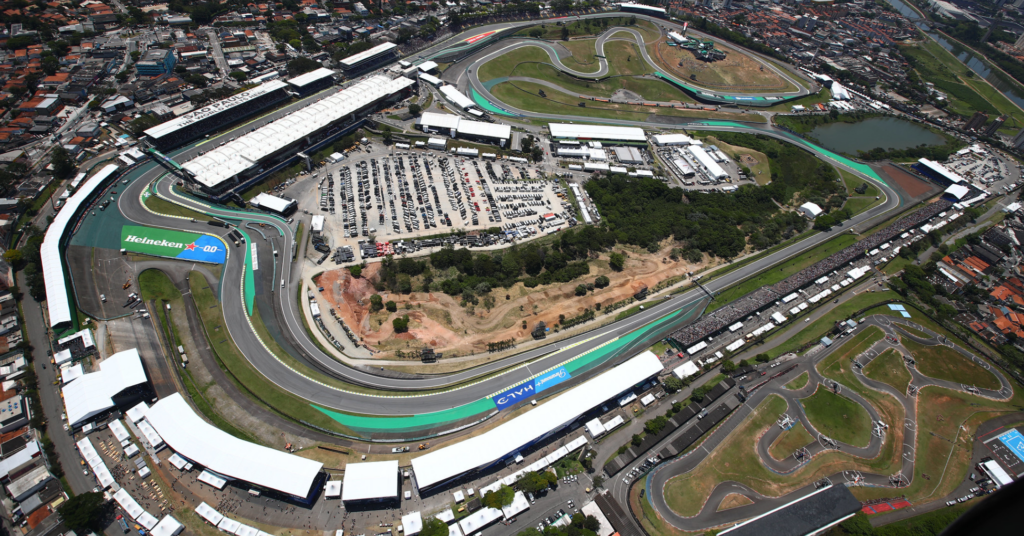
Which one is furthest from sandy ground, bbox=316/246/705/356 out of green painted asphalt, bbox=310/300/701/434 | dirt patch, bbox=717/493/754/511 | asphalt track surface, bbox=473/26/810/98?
asphalt track surface, bbox=473/26/810/98

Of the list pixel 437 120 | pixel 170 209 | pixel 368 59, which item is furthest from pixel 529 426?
pixel 368 59

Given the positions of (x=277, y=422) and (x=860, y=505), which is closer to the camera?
(x=860, y=505)

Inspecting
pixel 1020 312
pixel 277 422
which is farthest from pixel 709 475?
pixel 1020 312

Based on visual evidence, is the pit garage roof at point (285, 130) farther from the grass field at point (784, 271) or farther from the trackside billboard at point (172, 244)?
the grass field at point (784, 271)

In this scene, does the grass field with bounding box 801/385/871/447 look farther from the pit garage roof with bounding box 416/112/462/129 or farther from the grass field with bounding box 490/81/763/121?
the pit garage roof with bounding box 416/112/462/129

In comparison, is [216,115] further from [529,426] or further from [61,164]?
[529,426]

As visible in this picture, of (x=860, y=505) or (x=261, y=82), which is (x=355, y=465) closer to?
(x=860, y=505)

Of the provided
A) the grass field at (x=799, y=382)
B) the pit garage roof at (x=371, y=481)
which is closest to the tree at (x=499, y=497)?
the pit garage roof at (x=371, y=481)
